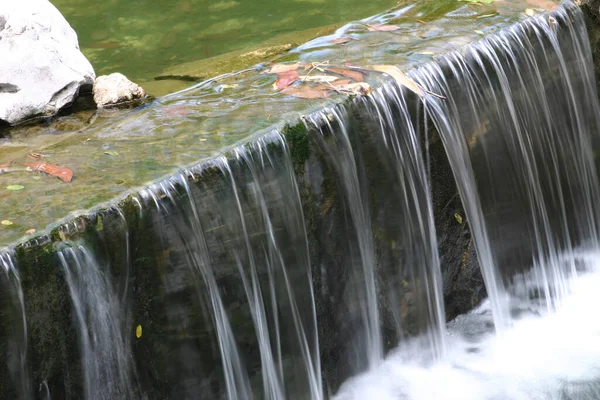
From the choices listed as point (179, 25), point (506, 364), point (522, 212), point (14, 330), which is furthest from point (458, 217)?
point (179, 25)

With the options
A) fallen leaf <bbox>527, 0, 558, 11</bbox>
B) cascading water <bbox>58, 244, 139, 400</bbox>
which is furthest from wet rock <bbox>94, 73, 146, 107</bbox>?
fallen leaf <bbox>527, 0, 558, 11</bbox>

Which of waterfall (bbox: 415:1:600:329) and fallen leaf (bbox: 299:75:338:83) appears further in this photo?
waterfall (bbox: 415:1:600:329)

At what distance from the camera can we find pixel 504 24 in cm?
575

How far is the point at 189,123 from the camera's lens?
15.4ft

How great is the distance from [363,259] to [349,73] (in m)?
1.05

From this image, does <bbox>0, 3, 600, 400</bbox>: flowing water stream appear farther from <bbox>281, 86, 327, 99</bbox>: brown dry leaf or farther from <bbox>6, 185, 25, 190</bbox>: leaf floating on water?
<bbox>6, 185, 25, 190</bbox>: leaf floating on water

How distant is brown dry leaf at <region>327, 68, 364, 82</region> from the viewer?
4.98 metres

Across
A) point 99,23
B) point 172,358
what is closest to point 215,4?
point 99,23

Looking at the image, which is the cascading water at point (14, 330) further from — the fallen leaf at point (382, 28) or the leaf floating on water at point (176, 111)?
the fallen leaf at point (382, 28)

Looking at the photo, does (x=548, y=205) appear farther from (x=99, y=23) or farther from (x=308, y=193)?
(x=99, y=23)

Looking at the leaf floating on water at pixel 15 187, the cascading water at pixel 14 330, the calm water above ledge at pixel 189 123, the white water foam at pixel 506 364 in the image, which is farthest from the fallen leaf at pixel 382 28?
the cascading water at pixel 14 330

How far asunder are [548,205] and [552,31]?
3.63 feet

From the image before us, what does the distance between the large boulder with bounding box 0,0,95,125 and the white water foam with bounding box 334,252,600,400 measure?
2.28 m

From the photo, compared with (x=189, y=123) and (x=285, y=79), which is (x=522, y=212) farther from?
(x=189, y=123)
